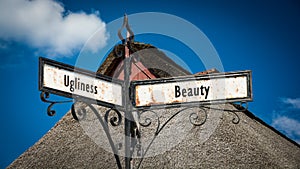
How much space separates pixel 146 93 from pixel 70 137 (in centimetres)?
441

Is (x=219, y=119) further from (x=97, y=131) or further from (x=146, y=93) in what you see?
(x=146, y=93)

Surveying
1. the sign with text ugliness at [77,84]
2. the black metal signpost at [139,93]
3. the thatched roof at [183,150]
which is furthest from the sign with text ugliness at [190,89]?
the thatched roof at [183,150]

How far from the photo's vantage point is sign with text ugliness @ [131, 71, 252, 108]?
302 centimetres

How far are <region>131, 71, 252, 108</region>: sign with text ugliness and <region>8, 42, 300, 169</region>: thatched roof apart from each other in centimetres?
265

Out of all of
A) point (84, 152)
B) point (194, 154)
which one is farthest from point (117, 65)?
point (194, 154)

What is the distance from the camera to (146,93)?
10.2ft

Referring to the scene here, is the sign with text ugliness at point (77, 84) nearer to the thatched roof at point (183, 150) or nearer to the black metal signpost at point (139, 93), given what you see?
the black metal signpost at point (139, 93)

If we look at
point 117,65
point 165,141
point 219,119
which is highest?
→ point 117,65

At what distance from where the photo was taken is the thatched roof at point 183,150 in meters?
5.76

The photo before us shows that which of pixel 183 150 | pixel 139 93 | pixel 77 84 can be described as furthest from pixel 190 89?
pixel 183 150

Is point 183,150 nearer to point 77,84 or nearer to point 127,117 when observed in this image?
point 127,117

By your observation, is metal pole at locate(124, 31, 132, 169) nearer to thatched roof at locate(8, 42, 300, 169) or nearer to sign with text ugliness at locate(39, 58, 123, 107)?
sign with text ugliness at locate(39, 58, 123, 107)

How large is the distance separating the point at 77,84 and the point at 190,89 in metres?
0.84

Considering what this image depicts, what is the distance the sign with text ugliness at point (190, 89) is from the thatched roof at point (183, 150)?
8.68 ft
